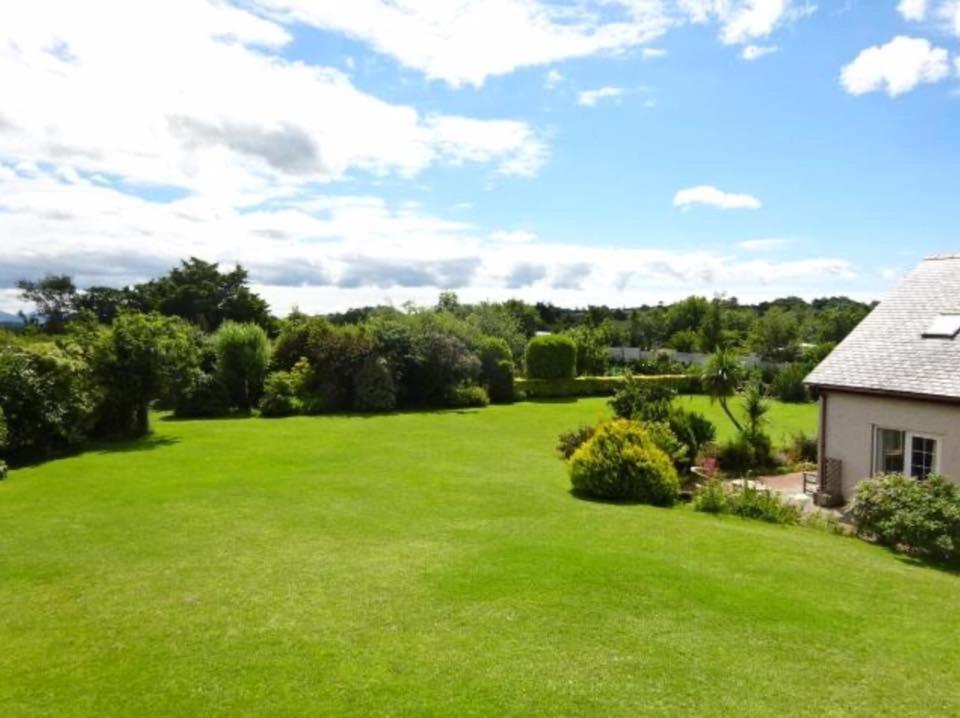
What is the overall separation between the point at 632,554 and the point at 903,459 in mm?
9444

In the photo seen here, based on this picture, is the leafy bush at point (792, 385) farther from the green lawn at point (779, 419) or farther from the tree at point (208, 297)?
the tree at point (208, 297)

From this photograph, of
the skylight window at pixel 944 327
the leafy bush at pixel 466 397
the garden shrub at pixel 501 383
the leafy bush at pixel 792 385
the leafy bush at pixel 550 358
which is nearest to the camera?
the skylight window at pixel 944 327

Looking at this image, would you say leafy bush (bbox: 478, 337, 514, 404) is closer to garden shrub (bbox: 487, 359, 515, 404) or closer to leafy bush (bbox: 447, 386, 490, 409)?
garden shrub (bbox: 487, 359, 515, 404)

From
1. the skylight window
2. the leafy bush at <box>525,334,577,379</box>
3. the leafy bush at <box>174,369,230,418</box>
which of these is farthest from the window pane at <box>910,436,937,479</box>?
the leafy bush at <box>525,334,577,379</box>

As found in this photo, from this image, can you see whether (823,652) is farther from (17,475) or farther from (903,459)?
(17,475)

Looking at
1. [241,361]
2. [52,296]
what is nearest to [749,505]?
[241,361]

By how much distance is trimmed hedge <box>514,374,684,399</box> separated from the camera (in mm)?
42656

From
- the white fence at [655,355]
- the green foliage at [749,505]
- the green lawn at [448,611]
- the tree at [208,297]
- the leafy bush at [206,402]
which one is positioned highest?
the tree at [208,297]

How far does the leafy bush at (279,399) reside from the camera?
1259 inches

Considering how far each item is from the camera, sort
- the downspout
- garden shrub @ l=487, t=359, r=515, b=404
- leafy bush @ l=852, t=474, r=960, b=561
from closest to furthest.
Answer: leafy bush @ l=852, t=474, r=960, b=561, the downspout, garden shrub @ l=487, t=359, r=515, b=404

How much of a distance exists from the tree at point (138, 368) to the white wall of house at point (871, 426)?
20.9 meters

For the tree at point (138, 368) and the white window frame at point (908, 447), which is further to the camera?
the tree at point (138, 368)

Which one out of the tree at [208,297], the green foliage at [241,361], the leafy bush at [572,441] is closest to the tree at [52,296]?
the tree at [208,297]

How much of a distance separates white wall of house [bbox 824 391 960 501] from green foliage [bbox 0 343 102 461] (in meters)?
21.3
